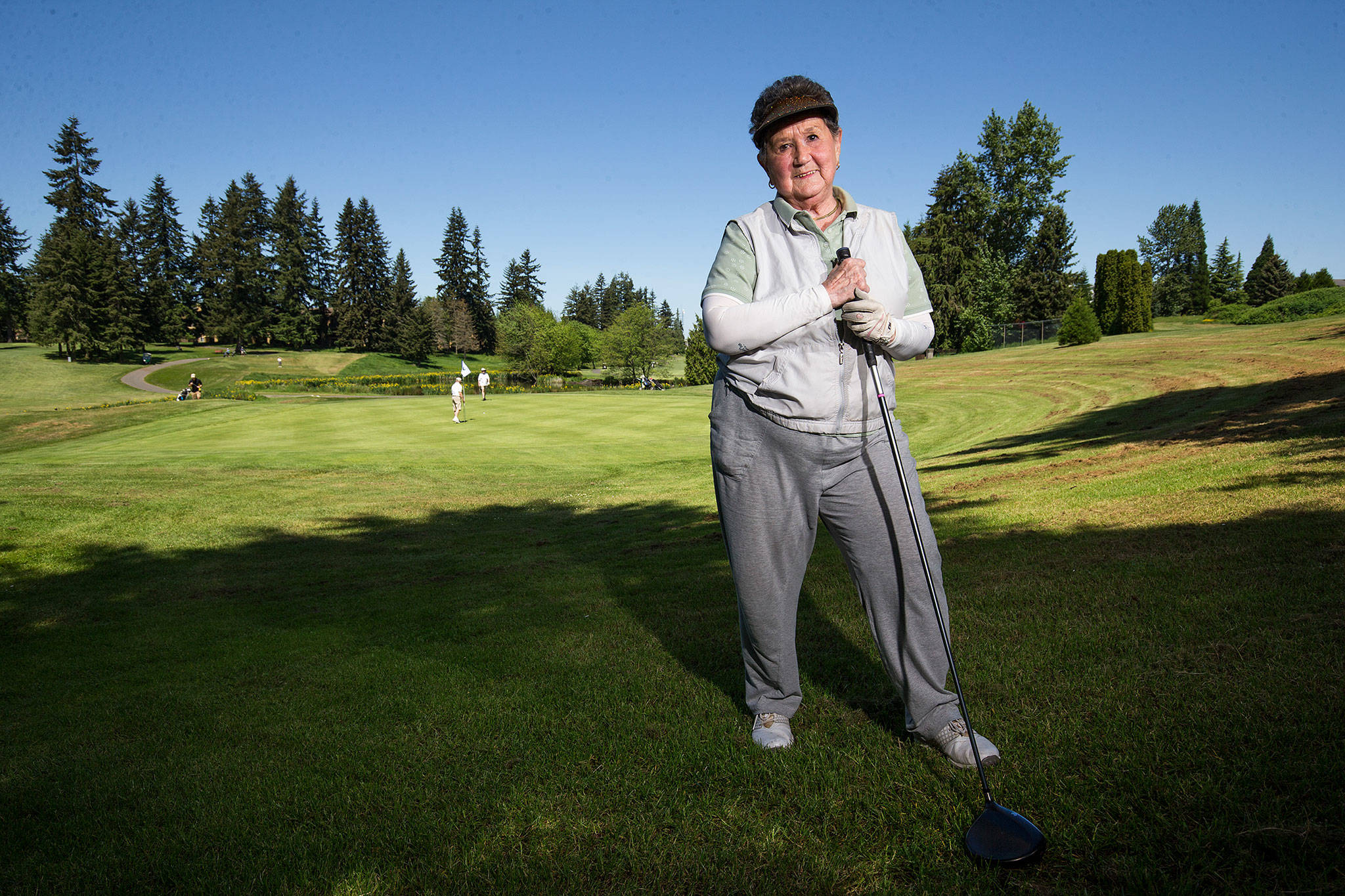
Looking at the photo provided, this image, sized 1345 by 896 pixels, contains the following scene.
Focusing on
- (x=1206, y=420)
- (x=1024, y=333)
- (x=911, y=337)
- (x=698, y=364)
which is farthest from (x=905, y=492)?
(x=698, y=364)

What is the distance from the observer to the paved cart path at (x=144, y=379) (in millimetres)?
53844

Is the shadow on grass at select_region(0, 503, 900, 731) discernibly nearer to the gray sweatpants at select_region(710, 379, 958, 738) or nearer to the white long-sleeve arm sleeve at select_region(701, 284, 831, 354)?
the gray sweatpants at select_region(710, 379, 958, 738)

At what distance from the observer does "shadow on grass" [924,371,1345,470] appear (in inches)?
358

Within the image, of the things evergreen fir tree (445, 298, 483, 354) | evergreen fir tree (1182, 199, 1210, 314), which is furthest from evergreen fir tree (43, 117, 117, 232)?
evergreen fir tree (1182, 199, 1210, 314)

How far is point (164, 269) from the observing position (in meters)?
80.6

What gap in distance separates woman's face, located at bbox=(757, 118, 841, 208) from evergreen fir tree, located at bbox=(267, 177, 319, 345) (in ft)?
281

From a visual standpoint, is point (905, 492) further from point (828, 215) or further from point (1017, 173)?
point (1017, 173)

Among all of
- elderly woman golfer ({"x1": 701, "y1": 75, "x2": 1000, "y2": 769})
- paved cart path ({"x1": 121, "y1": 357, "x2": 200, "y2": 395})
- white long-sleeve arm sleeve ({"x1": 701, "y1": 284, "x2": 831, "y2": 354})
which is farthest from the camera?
paved cart path ({"x1": 121, "y1": 357, "x2": 200, "y2": 395})

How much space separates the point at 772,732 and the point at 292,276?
294 ft

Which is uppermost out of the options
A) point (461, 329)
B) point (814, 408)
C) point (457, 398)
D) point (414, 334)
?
point (461, 329)

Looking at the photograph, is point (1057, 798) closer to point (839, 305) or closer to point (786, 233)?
point (839, 305)

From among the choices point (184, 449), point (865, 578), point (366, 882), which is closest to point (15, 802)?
point (366, 882)

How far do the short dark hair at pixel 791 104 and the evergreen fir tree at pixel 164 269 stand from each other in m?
77.1

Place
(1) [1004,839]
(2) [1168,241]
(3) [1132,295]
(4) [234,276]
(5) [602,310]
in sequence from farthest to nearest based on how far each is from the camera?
(5) [602,310]
(2) [1168,241]
(4) [234,276]
(3) [1132,295]
(1) [1004,839]
